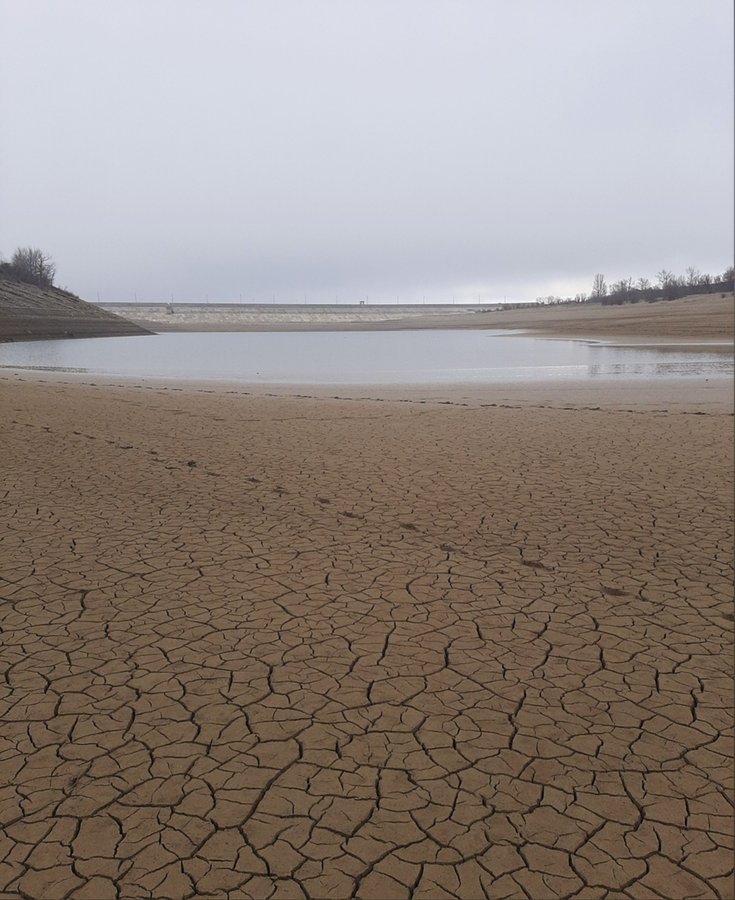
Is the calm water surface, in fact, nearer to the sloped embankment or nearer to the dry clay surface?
the sloped embankment

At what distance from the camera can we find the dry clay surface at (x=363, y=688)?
2508mm

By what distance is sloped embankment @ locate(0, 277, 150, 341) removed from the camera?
3825 cm

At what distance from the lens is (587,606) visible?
4.67m

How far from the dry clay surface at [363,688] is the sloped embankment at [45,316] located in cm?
3487

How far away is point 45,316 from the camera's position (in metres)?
Result: 42.0

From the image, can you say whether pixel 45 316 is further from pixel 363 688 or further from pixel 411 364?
pixel 363 688

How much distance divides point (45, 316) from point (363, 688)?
44.0 meters

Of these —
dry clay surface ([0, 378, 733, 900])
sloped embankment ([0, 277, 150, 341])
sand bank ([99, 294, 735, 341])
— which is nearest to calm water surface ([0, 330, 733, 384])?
sloped embankment ([0, 277, 150, 341])

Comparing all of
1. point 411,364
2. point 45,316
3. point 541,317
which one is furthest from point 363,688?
point 541,317

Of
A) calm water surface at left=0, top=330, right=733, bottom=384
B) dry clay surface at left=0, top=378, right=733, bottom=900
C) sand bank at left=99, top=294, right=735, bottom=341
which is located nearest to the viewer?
dry clay surface at left=0, top=378, right=733, bottom=900

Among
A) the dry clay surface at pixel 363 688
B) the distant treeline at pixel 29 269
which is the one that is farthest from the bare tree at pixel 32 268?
the dry clay surface at pixel 363 688

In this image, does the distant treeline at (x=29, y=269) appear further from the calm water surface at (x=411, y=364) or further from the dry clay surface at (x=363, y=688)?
the dry clay surface at (x=363, y=688)

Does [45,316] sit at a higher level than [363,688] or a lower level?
higher

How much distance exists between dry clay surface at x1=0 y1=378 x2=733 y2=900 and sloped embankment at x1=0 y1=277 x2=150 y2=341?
3487 centimetres
